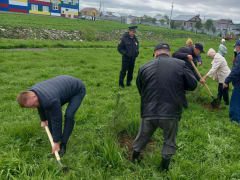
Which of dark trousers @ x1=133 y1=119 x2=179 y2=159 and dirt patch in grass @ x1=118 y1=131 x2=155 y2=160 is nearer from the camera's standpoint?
dark trousers @ x1=133 y1=119 x2=179 y2=159

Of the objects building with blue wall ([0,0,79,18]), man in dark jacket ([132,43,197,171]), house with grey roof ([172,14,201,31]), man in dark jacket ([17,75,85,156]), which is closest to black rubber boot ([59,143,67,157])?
man in dark jacket ([17,75,85,156])

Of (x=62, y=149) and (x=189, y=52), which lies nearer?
(x=62, y=149)

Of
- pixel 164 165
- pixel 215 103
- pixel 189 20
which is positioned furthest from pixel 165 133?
pixel 189 20

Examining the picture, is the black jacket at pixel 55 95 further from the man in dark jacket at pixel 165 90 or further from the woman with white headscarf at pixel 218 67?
the woman with white headscarf at pixel 218 67

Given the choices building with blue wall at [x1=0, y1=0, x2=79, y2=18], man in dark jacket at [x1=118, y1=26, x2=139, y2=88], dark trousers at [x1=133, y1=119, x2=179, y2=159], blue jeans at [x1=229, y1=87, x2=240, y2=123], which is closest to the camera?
dark trousers at [x1=133, y1=119, x2=179, y2=159]

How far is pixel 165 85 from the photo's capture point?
9.20ft

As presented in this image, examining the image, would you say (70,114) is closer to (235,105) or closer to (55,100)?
(55,100)

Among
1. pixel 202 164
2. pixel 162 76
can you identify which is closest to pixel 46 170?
pixel 162 76

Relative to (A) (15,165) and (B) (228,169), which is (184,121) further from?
(A) (15,165)

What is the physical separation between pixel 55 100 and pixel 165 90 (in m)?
1.51

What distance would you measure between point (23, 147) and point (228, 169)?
3376 mm

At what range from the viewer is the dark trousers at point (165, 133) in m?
2.95

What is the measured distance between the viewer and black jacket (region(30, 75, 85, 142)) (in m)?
2.87

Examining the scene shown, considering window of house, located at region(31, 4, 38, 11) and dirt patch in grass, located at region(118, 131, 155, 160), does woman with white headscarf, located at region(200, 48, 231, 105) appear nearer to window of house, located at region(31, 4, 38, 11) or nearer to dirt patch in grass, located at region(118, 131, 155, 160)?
dirt patch in grass, located at region(118, 131, 155, 160)
